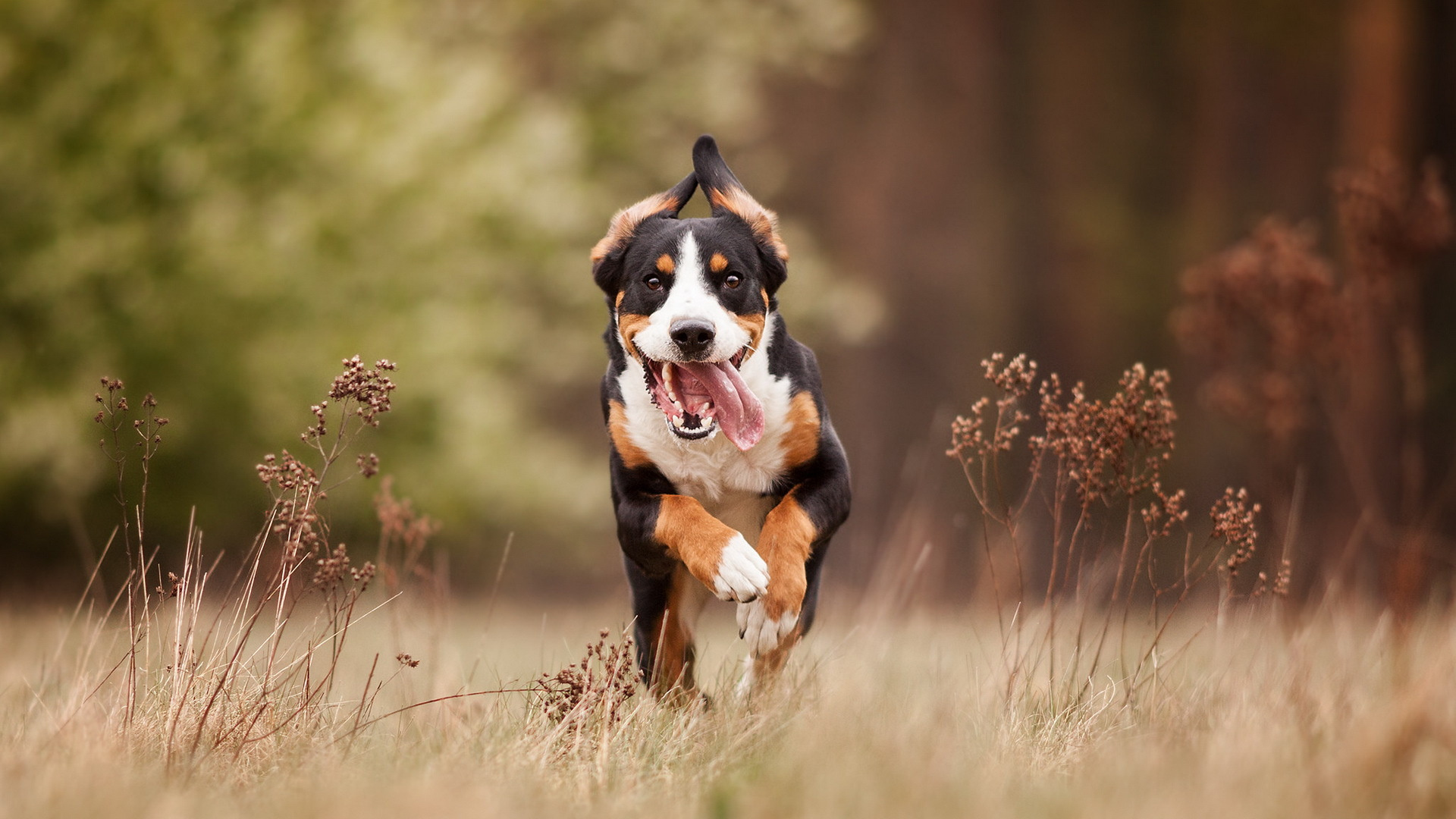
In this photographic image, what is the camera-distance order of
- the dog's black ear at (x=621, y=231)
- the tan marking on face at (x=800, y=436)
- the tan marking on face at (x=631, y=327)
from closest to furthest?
the tan marking on face at (x=631, y=327) → the tan marking on face at (x=800, y=436) → the dog's black ear at (x=621, y=231)

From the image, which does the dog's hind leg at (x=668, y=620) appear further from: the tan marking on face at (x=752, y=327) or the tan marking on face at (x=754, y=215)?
the tan marking on face at (x=754, y=215)

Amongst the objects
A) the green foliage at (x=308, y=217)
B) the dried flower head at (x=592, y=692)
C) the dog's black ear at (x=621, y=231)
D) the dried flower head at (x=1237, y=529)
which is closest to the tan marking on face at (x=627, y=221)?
the dog's black ear at (x=621, y=231)

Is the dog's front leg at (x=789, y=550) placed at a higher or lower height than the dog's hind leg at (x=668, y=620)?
higher

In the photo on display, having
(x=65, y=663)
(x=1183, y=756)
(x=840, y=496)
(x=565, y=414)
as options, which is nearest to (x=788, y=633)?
(x=840, y=496)

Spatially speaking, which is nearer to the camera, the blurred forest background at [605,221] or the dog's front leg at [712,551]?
the dog's front leg at [712,551]

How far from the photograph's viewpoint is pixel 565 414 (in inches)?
645

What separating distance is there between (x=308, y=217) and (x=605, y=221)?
3569 mm

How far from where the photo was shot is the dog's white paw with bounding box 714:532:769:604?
3109 millimetres

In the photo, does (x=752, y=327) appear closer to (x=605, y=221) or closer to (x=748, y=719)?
(x=748, y=719)

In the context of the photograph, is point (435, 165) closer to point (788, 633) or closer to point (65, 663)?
point (65, 663)

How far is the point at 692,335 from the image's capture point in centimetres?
325

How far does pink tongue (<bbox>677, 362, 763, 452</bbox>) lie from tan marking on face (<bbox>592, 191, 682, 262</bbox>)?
0.60 meters

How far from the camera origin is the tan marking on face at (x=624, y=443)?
11.9 ft

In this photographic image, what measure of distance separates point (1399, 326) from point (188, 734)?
3916 mm
